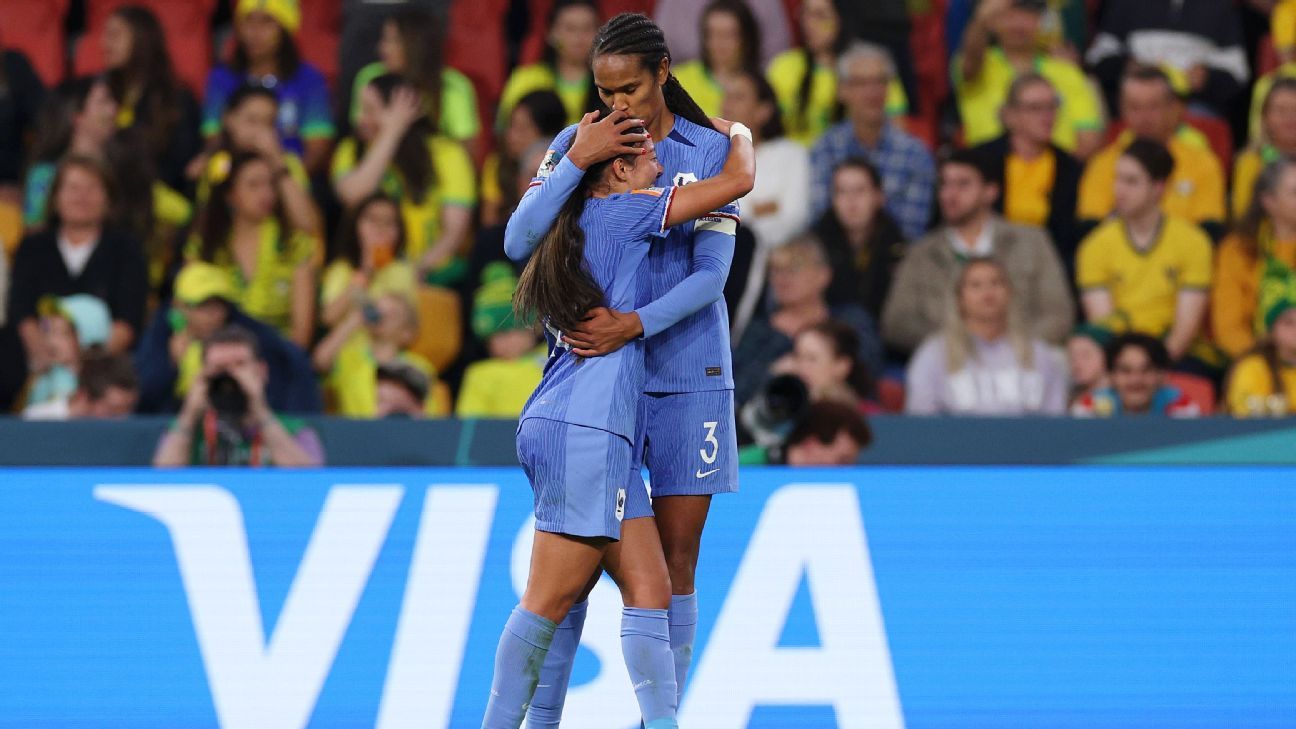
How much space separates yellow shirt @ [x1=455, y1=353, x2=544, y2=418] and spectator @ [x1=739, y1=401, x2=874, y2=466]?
5.91 ft

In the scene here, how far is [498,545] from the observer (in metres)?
5.05

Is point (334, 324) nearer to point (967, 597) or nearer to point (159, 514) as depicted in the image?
point (159, 514)

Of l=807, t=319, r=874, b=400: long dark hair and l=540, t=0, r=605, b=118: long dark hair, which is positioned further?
l=540, t=0, r=605, b=118: long dark hair

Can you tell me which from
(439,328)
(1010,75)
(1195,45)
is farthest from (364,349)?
(1195,45)

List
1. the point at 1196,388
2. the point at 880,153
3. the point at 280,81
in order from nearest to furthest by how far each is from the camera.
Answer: the point at 1196,388 → the point at 880,153 → the point at 280,81

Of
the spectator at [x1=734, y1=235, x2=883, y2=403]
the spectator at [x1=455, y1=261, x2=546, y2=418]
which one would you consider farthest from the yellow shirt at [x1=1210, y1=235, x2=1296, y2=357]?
the spectator at [x1=455, y1=261, x2=546, y2=418]

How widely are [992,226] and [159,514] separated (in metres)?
4.85

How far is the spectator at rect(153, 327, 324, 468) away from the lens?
657 centimetres

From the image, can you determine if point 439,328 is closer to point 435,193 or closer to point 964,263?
point 435,193

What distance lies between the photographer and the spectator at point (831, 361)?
7504 millimetres

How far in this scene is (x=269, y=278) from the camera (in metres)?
8.58

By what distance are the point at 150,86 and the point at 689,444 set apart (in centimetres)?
615

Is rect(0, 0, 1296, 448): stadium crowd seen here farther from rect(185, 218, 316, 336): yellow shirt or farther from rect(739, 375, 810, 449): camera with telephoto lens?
rect(739, 375, 810, 449): camera with telephoto lens

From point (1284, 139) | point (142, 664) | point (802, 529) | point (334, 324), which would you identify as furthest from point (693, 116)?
point (1284, 139)
